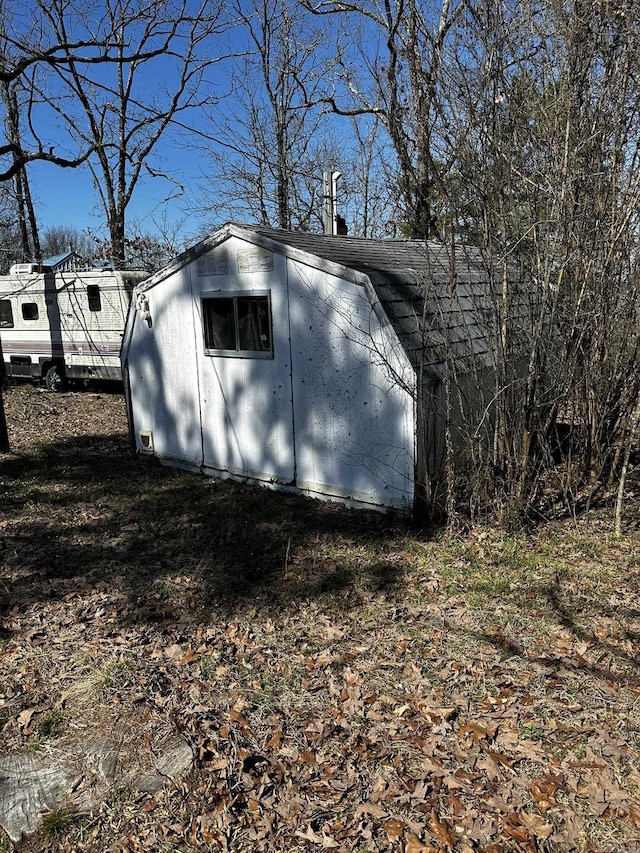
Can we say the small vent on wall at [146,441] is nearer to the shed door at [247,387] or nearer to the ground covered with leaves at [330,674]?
the shed door at [247,387]

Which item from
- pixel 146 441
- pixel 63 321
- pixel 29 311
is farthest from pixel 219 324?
pixel 29 311

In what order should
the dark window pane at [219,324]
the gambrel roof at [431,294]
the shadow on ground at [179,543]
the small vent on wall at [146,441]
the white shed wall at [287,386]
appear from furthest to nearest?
1. the small vent on wall at [146,441]
2. the dark window pane at [219,324]
3. the white shed wall at [287,386]
4. the gambrel roof at [431,294]
5. the shadow on ground at [179,543]

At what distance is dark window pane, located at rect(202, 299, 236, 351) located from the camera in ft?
26.7

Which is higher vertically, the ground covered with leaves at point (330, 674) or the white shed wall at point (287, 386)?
the white shed wall at point (287, 386)

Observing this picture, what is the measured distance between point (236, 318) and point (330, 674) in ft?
16.4

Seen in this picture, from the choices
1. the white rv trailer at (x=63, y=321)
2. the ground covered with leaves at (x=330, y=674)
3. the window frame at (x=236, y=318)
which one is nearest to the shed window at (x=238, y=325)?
the window frame at (x=236, y=318)

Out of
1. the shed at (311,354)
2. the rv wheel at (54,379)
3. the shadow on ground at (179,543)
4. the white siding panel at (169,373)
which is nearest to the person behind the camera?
the shadow on ground at (179,543)

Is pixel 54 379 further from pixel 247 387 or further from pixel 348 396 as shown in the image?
pixel 348 396

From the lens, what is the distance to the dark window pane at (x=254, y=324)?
25.3ft

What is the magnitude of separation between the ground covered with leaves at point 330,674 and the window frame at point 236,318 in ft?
6.39

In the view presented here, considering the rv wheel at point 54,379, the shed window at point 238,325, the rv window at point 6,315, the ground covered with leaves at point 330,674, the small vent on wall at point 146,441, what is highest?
the rv window at point 6,315

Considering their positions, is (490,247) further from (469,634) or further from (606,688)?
(606,688)

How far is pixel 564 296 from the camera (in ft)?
19.5

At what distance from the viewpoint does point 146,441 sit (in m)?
9.88
